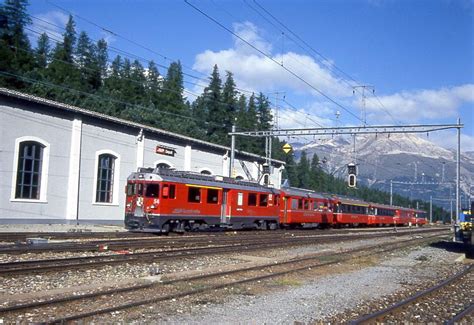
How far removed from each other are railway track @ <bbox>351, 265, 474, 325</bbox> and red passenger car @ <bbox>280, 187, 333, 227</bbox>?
2500 centimetres

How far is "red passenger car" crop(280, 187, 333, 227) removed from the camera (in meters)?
38.7

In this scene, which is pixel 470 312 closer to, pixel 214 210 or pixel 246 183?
pixel 214 210

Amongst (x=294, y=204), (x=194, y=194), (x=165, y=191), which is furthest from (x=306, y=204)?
(x=165, y=191)

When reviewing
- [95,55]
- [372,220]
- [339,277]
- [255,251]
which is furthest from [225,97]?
[339,277]

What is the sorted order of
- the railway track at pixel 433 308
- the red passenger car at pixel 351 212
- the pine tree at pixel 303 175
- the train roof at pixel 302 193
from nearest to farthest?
1. the railway track at pixel 433 308
2. the train roof at pixel 302 193
3. the red passenger car at pixel 351 212
4. the pine tree at pixel 303 175

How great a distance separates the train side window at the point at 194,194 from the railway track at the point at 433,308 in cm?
1593

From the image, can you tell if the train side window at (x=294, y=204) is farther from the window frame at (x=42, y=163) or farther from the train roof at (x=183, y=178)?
the window frame at (x=42, y=163)

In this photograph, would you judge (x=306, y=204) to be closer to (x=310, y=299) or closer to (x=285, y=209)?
(x=285, y=209)

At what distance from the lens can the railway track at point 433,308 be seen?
9180 millimetres

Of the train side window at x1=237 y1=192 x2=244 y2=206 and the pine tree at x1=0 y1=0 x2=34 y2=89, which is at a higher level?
the pine tree at x1=0 y1=0 x2=34 y2=89

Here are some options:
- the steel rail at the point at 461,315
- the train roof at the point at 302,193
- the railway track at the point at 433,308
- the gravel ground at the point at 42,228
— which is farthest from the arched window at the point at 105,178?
the steel rail at the point at 461,315

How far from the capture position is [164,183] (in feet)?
85.6

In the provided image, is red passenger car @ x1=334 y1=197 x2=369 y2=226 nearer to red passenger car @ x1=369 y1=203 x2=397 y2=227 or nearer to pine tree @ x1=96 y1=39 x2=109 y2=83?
red passenger car @ x1=369 y1=203 x2=397 y2=227

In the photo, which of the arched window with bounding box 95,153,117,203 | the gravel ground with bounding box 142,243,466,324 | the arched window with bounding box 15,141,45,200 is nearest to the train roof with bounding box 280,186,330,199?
the arched window with bounding box 95,153,117,203
